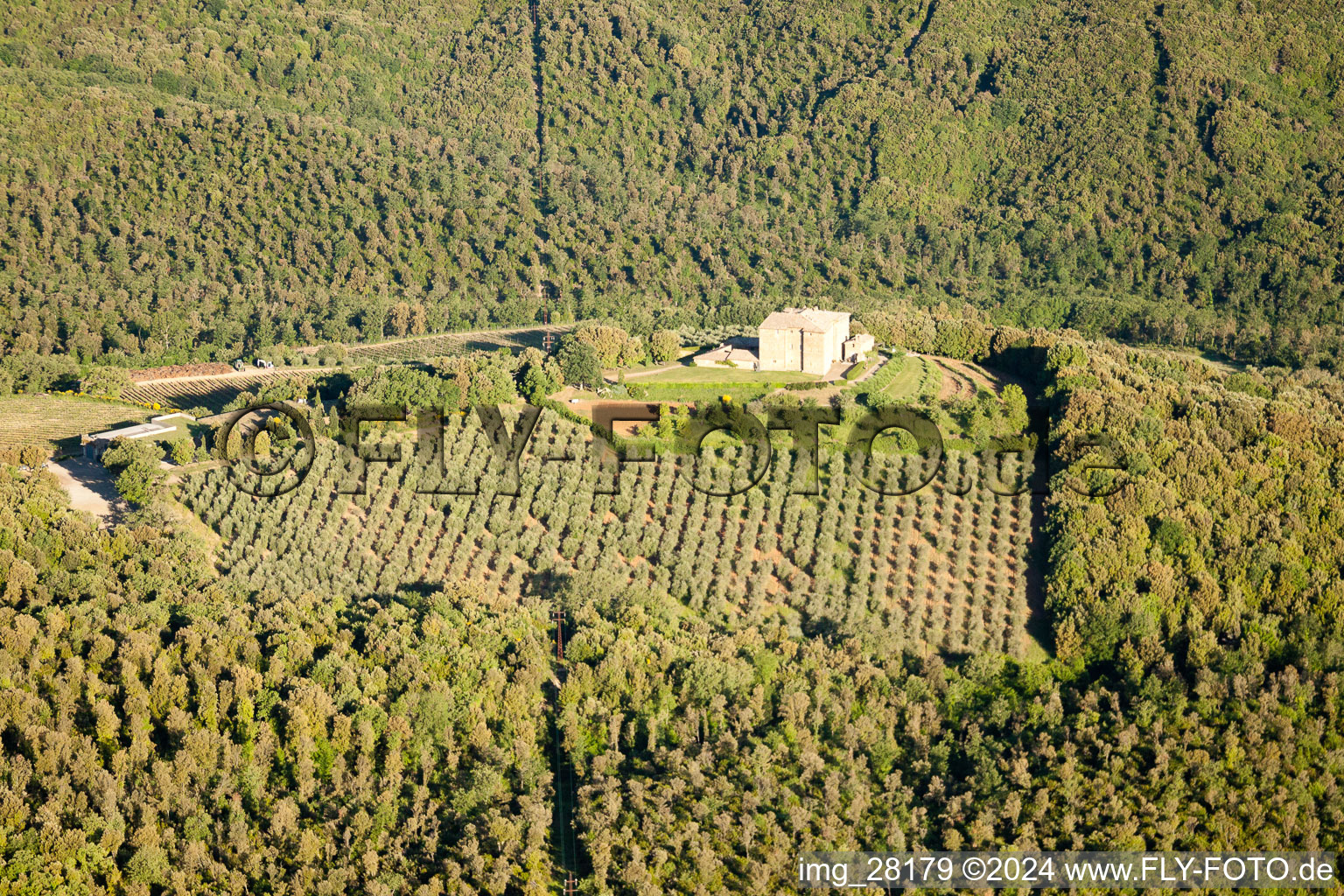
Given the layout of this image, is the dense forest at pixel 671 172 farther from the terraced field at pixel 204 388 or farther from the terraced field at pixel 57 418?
the terraced field at pixel 57 418

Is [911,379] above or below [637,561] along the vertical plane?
above

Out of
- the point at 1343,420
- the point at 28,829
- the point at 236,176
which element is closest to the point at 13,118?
the point at 236,176

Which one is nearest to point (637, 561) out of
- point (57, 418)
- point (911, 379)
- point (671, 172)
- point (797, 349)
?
point (797, 349)

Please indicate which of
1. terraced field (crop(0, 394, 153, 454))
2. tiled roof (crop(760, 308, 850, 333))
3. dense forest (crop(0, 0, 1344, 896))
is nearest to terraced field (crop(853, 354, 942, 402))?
dense forest (crop(0, 0, 1344, 896))

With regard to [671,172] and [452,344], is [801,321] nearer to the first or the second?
[452,344]

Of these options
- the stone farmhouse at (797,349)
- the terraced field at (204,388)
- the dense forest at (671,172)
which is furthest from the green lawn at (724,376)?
the terraced field at (204,388)

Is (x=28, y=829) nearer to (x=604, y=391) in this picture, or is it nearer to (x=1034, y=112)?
(x=604, y=391)

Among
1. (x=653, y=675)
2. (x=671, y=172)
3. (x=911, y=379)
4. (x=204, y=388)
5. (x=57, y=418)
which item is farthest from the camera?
(x=671, y=172)
